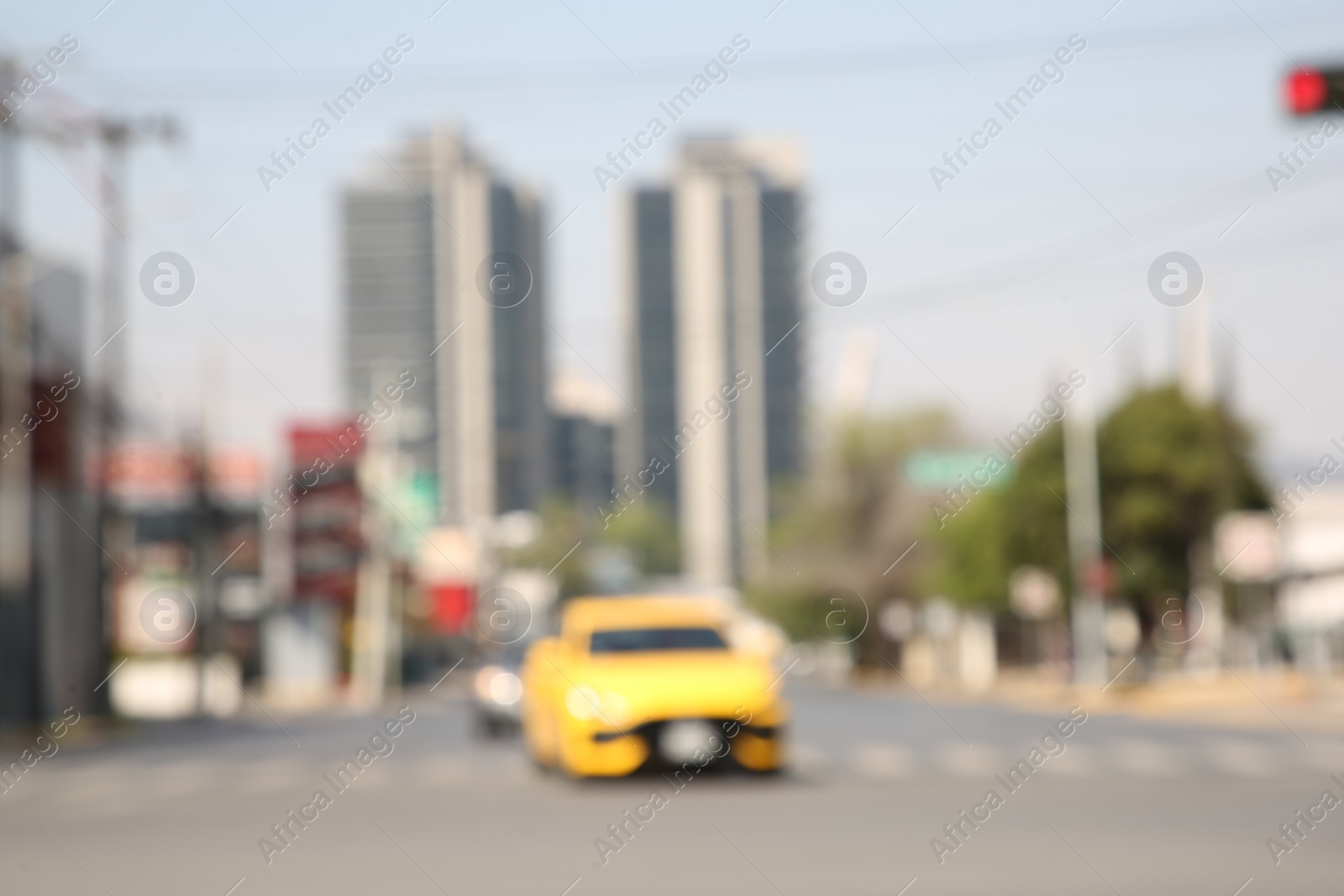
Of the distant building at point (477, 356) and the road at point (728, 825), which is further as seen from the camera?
the distant building at point (477, 356)

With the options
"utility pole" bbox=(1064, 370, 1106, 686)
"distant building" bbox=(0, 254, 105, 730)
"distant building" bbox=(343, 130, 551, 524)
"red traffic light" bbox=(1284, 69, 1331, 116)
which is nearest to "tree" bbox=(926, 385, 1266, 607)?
"utility pole" bbox=(1064, 370, 1106, 686)

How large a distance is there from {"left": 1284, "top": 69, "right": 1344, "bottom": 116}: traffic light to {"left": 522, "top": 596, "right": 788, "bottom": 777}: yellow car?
284 inches

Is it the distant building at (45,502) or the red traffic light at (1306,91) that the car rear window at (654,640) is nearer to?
the red traffic light at (1306,91)

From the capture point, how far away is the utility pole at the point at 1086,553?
48.2 metres

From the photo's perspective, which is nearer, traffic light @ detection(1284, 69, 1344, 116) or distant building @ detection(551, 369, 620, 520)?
traffic light @ detection(1284, 69, 1344, 116)

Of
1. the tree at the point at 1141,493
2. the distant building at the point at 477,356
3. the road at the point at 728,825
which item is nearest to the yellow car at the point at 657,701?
the road at the point at 728,825

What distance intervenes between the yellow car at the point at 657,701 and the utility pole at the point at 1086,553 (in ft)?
89.4

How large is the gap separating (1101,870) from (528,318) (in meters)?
148

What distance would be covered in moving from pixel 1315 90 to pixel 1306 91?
0.21ft

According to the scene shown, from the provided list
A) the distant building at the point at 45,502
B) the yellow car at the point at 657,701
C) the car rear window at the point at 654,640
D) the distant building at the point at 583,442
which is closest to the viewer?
the yellow car at the point at 657,701

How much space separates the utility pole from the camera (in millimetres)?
48219

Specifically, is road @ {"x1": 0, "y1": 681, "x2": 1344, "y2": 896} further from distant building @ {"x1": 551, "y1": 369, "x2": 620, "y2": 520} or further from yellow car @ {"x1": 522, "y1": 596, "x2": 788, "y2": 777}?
distant building @ {"x1": 551, "y1": 369, "x2": 620, "y2": 520}

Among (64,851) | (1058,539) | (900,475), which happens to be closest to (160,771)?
(64,851)

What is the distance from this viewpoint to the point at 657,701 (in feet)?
57.1
